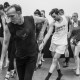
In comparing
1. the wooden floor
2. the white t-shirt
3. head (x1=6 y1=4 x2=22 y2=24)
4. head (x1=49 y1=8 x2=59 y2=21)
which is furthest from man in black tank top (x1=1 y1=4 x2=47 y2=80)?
the wooden floor

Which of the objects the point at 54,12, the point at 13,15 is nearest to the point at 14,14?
the point at 13,15

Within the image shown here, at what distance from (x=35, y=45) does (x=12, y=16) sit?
1.83 feet

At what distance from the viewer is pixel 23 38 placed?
343cm

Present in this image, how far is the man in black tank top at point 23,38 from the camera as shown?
10.9 ft

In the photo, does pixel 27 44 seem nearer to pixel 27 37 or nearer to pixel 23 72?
pixel 27 37


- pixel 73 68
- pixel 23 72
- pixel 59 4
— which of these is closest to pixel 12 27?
pixel 23 72

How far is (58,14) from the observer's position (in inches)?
210

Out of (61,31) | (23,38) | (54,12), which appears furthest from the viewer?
(61,31)

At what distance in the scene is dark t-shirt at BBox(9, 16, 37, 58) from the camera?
3408 millimetres

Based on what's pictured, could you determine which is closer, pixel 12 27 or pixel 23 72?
pixel 12 27

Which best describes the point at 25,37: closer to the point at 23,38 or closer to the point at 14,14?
the point at 23,38

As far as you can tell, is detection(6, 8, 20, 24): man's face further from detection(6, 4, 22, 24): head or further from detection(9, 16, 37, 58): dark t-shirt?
detection(9, 16, 37, 58): dark t-shirt

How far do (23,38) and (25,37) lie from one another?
0.10 feet

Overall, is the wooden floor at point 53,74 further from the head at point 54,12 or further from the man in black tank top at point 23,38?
the man in black tank top at point 23,38
